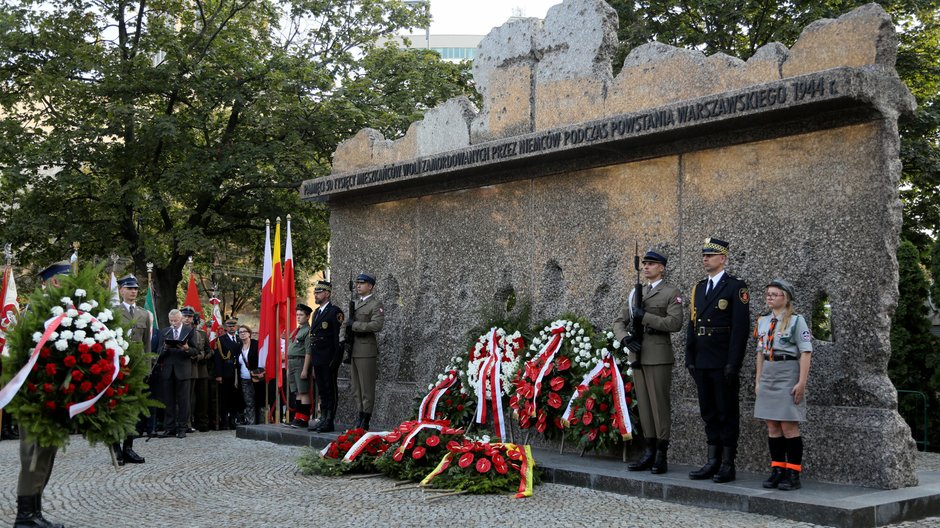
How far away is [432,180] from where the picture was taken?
1131cm

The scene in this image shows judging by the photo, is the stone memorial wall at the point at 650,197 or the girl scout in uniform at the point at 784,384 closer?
the girl scout in uniform at the point at 784,384

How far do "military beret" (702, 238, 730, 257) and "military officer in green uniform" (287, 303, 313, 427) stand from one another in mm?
5838

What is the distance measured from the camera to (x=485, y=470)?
7867mm

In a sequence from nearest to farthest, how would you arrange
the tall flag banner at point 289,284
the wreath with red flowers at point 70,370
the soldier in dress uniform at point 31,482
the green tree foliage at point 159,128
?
the wreath with red flowers at point 70,370 < the soldier in dress uniform at point 31,482 < the tall flag banner at point 289,284 < the green tree foliage at point 159,128

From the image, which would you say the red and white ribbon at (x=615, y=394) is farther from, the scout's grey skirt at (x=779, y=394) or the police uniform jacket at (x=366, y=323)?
the police uniform jacket at (x=366, y=323)

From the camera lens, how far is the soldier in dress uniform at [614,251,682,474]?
26.6 ft

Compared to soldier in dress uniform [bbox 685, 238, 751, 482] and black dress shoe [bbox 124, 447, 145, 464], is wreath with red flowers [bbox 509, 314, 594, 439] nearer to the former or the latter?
soldier in dress uniform [bbox 685, 238, 751, 482]

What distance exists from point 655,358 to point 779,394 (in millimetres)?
1327

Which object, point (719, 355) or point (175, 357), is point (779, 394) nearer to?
point (719, 355)

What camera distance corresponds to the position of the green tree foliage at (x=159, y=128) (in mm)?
19500

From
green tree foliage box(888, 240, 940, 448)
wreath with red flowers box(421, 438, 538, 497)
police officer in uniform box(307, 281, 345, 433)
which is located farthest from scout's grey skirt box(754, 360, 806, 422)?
green tree foliage box(888, 240, 940, 448)

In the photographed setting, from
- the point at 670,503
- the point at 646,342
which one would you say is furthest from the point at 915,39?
the point at 670,503

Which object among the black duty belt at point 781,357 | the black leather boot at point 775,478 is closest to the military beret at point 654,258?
the black duty belt at point 781,357

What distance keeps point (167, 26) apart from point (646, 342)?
646 inches
